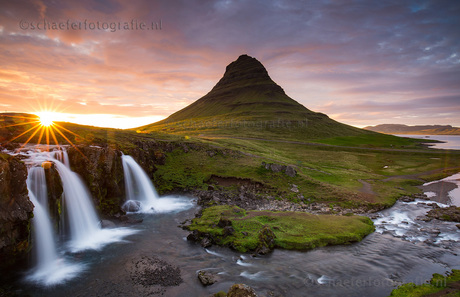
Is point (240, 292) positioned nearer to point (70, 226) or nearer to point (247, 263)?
point (247, 263)

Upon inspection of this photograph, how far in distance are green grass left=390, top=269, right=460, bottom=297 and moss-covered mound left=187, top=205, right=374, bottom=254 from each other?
26.6 ft

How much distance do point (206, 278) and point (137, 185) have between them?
2665cm

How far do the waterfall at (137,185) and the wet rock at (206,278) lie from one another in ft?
66.8

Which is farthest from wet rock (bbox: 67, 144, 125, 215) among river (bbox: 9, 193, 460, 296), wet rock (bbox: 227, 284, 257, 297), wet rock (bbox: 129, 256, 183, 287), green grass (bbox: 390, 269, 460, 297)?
green grass (bbox: 390, 269, 460, 297)

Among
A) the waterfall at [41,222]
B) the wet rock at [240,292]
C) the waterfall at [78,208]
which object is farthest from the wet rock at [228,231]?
the waterfall at [41,222]

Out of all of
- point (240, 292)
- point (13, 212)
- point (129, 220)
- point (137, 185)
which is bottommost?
point (129, 220)

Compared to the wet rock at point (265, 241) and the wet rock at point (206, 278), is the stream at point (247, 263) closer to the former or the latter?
the wet rock at point (206, 278)

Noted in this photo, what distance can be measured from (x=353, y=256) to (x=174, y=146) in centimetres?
4713

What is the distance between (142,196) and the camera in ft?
134

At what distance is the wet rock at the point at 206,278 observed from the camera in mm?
18750

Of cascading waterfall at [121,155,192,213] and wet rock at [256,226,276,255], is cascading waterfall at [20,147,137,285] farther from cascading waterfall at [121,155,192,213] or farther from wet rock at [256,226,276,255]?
wet rock at [256,226,276,255]

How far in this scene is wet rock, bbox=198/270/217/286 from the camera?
18.8 m

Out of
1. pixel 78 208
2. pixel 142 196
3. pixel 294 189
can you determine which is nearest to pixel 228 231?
pixel 78 208

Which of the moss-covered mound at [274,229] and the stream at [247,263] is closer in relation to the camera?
the stream at [247,263]
